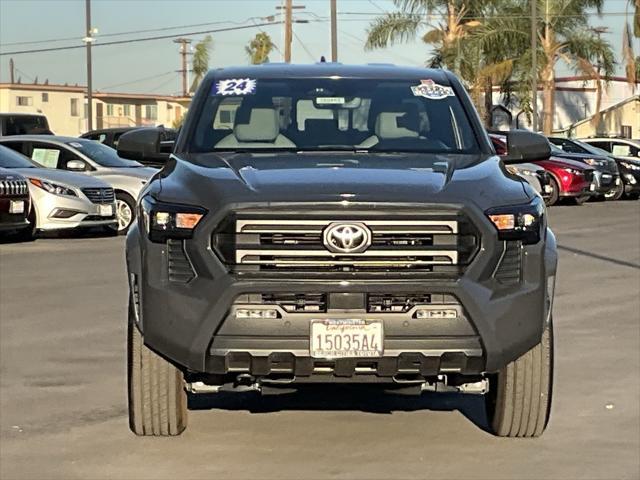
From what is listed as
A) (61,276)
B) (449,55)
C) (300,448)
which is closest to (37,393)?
(300,448)

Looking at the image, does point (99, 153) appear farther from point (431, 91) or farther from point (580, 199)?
point (431, 91)

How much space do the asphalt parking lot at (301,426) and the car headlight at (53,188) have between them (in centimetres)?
802

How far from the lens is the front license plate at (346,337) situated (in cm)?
539

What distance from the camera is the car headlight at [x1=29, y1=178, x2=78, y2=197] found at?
18.6m

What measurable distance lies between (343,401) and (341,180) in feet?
7.23

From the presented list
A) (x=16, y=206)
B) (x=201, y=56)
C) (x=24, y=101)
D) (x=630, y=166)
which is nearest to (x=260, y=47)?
(x=201, y=56)

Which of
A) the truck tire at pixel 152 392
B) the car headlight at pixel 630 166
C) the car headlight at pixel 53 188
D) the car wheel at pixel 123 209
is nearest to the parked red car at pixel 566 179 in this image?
the car headlight at pixel 630 166

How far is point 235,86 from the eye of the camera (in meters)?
7.14

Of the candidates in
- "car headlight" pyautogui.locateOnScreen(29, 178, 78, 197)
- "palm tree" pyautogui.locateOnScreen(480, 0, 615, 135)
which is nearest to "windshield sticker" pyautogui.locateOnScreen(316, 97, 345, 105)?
"car headlight" pyautogui.locateOnScreen(29, 178, 78, 197)

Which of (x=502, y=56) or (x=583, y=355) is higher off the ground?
(x=502, y=56)

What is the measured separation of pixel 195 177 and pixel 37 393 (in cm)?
249

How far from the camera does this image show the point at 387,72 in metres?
7.33

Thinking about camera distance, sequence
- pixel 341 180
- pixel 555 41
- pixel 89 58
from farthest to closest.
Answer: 1. pixel 89 58
2. pixel 555 41
3. pixel 341 180

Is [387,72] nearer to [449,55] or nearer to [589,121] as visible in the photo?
[449,55]
